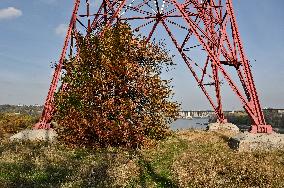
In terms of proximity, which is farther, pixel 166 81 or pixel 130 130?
pixel 166 81

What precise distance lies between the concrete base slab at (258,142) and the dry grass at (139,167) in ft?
2.20

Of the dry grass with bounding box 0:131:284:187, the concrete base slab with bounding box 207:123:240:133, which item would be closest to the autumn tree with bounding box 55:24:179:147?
the dry grass with bounding box 0:131:284:187

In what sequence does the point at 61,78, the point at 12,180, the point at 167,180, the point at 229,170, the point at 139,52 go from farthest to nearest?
the point at 61,78
the point at 139,52
the point at 229,170
the point at 167,180
the point at 12,180

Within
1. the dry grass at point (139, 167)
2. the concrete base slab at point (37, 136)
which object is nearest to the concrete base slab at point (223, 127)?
the dry grass at point (139, 167)

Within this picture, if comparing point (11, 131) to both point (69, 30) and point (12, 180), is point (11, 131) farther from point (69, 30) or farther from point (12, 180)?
point (12, 180)

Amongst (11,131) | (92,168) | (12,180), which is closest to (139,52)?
(92,168)

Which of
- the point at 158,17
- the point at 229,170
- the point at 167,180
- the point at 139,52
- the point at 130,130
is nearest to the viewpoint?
the point at 167,180

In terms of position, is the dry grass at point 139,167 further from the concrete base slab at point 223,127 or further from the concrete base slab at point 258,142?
the concrete base slab at point 223,127

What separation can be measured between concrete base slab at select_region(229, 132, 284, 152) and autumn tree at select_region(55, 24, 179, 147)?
3370 millimetres

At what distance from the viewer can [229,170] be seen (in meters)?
13.0

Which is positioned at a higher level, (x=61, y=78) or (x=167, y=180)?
(x=61, y=78)

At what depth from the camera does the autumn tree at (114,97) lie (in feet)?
56.8

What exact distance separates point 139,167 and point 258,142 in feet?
24.1

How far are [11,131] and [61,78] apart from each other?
917cm
